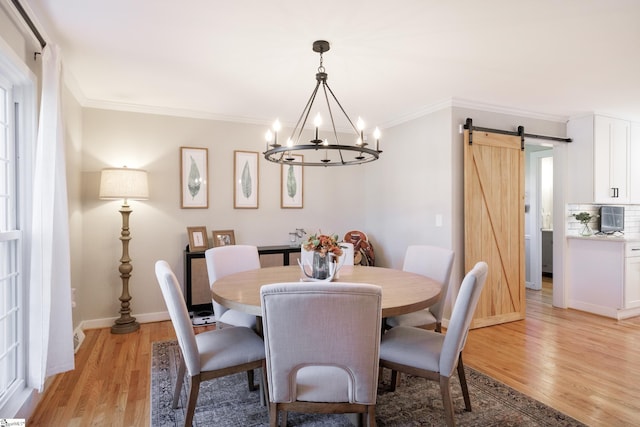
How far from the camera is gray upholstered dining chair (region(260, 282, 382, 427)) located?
1.45m

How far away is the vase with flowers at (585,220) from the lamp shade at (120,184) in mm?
5055

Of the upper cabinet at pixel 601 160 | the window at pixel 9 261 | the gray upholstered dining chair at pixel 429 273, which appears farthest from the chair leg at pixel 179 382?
the upper cabinet at pixel 601 160

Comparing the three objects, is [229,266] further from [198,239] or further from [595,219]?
[595,219]

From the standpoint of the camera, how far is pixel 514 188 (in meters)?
3.99

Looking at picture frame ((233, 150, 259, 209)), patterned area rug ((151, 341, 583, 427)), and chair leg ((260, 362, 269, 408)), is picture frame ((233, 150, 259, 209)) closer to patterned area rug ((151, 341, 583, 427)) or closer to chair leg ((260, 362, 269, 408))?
patterned area rug ((151, 341, 583, 427))

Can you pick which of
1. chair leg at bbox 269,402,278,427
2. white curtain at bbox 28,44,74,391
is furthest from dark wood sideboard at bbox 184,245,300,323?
chair leg at bbox 269,402,278,427

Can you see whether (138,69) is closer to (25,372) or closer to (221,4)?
(221,4)

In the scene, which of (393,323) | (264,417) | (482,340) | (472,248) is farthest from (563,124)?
(264,417)

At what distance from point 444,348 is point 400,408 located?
652mm

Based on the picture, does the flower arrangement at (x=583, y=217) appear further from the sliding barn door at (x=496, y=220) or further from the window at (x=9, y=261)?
the window at (x=9, y=261)

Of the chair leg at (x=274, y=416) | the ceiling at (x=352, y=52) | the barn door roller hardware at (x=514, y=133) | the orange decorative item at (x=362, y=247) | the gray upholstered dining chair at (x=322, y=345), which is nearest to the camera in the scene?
the gray upholstered dining chair at (x=322, y=345)

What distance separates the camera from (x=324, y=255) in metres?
2.23

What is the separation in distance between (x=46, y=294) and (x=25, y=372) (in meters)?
0.52

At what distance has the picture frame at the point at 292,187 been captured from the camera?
462cm
